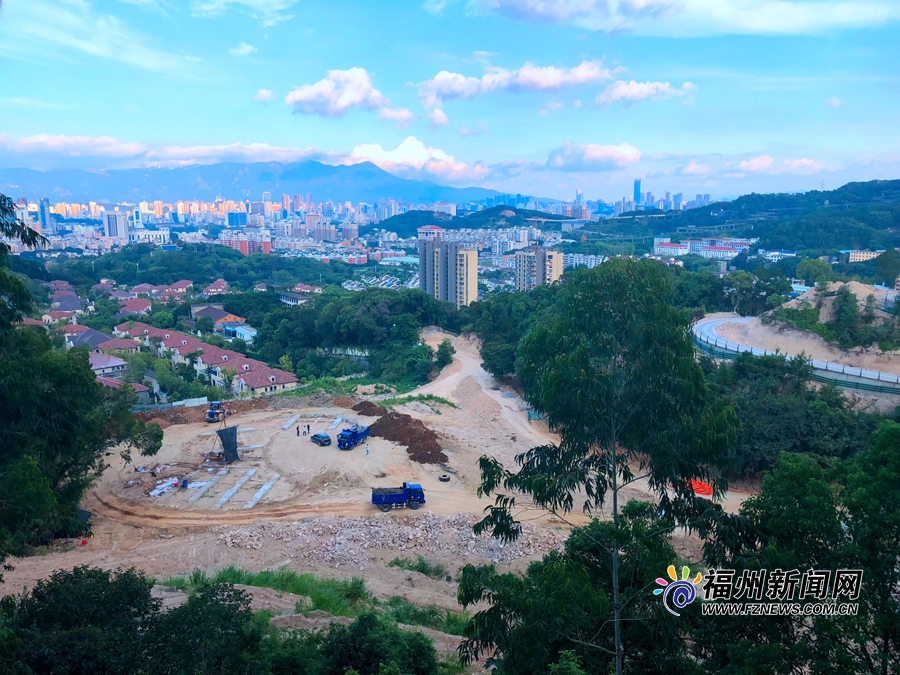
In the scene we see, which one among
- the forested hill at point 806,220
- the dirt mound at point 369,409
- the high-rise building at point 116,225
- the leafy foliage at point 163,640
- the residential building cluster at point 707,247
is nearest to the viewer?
the leafy foliage at point 163,640

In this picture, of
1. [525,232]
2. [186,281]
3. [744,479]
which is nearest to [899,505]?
[744,479]

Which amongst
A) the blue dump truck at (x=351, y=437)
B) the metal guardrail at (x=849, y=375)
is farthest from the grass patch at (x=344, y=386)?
the metal guardrail at (x=849, y=375)

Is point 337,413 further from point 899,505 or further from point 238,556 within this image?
point 899,505

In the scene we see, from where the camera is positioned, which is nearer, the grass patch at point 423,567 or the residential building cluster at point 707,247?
the grass patch at point 423,567

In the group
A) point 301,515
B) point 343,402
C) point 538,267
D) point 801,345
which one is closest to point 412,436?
point 343,402

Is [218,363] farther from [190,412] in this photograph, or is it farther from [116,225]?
[116,225]

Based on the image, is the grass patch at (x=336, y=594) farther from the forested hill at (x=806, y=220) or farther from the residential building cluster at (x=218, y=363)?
the forested hill at (x=806, y=220)

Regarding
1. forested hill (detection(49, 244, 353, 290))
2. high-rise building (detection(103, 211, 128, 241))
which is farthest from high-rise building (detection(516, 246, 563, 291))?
high-rise building (detection(103, 211, 128, 241))
